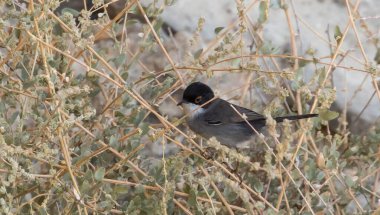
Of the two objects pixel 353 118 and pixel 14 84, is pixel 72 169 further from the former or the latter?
pixel 353 118

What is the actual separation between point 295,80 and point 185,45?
1616mm

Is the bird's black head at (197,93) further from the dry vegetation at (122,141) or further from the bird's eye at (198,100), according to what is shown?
the dry vegetation at (122,141)

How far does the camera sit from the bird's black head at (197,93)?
13.1 feet

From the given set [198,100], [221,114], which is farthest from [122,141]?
[221,114]

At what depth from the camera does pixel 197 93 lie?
13.1 feet

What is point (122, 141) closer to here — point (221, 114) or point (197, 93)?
point (197, 93)

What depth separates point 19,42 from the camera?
334 centimetres

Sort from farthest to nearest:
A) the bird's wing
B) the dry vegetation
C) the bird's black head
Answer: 1. the bird's wing
2. the bird's black head
3. the dry vegetation

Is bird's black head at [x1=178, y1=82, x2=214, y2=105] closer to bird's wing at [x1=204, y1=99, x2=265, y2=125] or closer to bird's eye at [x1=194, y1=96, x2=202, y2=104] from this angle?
bird's eye at [x1=194, y1=96, x2=202, y2=104]

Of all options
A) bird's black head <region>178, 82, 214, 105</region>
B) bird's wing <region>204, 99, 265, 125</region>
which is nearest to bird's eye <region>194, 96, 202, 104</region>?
bird's black head <region>178, 82, 214, 105</region>

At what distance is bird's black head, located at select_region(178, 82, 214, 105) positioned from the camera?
3982mm

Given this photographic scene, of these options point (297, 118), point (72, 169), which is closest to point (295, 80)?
point (297, 118)

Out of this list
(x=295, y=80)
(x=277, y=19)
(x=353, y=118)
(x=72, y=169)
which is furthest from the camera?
(x=277, y=19)

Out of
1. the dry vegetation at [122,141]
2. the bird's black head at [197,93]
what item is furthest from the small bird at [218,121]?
the dry vegetation at [122,141]
